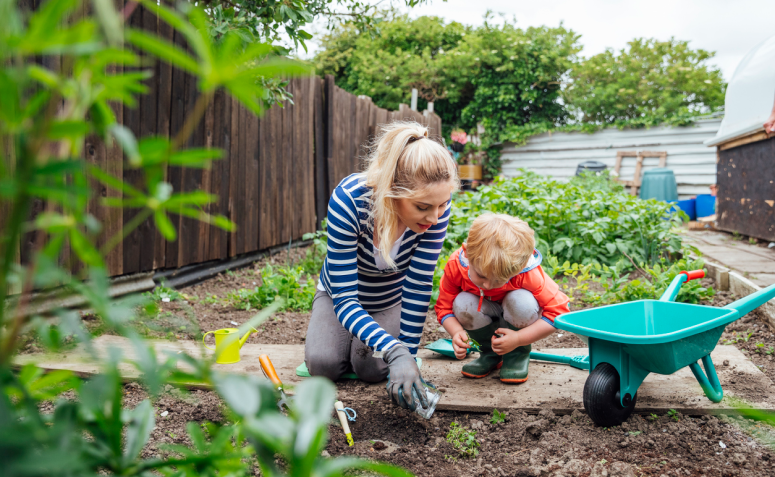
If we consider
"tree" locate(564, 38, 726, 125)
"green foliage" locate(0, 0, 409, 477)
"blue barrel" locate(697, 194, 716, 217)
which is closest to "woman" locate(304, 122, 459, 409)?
"green foliage" locate(0, 0, 409, 477)

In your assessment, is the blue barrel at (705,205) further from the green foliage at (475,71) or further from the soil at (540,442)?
the soil at (540,442)

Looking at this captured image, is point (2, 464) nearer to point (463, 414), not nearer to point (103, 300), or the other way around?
point (103, 300)

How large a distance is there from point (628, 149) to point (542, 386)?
1053 centimetres

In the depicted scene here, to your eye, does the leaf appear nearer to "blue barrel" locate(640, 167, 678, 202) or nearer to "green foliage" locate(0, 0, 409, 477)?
"green foliage" locate(0, 0, 409, 477)

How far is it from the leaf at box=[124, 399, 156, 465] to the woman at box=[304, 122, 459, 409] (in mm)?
1206

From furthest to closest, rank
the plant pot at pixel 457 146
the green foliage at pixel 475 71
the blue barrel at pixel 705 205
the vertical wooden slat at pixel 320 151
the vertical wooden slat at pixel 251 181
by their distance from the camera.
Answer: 1. the plant pot at pixel 457 146
2. the green foliage at pixel 475 71
3. the blue barrel at pixel 705 205
4. the vertical wooden slat at pixel 320 151
5. the vertical wooden slat at pixel 251 181

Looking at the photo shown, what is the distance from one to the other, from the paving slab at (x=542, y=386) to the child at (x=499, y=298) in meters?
0.10

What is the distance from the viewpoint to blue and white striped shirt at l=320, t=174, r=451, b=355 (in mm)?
1965

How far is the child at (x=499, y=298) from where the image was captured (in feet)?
6.40

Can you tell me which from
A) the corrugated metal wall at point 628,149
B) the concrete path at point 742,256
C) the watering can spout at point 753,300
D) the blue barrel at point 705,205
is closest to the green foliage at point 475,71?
the corrugated metal wall at point 628,149

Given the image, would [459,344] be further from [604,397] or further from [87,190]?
[87,190]

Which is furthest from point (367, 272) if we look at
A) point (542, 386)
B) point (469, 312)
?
point (542, 386)

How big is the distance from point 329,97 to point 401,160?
385 cm

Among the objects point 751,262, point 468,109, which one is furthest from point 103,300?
point 468,109
